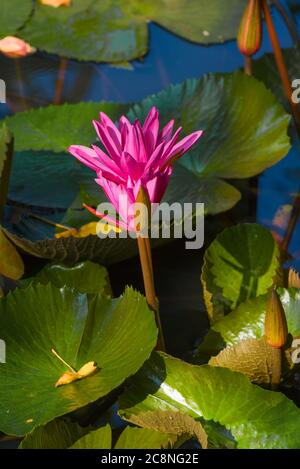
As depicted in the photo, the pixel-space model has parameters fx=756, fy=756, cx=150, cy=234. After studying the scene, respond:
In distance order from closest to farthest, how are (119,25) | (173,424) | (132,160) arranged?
(132,160) → (173,424) → (119,25)

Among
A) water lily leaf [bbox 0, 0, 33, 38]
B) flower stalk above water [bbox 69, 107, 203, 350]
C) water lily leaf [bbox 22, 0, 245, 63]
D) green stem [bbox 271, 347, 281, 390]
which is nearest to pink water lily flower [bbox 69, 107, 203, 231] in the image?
flower stalk above water [bbox 69, 107, 203, 350]

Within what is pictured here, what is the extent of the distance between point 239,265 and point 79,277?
0.31m

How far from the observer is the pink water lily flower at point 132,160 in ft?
3.55

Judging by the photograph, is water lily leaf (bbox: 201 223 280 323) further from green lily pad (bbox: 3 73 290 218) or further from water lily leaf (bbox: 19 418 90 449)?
water lily leaf (bbox: 19 418 90 449)

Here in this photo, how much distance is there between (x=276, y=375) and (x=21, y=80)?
1.33 meters

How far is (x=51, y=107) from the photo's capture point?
196 cm

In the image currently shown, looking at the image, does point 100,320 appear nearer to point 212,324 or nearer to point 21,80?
point 212,324

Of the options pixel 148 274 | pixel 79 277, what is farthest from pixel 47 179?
pixel 148 274

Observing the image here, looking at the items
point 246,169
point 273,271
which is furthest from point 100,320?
point 246,169

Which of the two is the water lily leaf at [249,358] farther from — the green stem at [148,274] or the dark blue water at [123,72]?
the dark blue water at [123,72]

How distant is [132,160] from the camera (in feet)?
3.50

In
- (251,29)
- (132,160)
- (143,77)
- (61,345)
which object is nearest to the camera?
(132,160)

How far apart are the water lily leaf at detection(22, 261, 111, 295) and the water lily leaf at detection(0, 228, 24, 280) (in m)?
0.05

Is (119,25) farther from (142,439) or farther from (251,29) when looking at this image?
(142,439)
